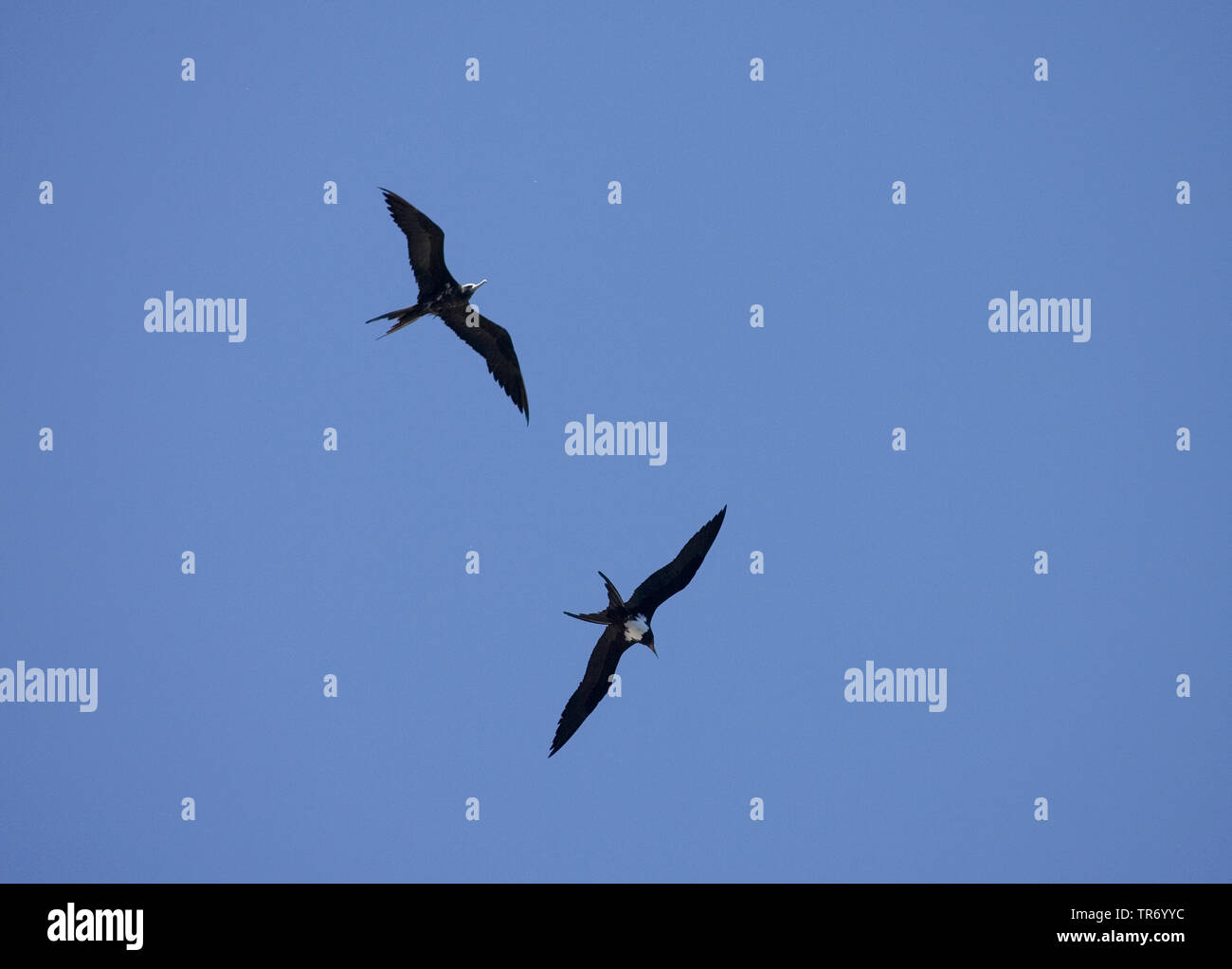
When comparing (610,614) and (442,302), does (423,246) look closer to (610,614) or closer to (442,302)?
(442,302)

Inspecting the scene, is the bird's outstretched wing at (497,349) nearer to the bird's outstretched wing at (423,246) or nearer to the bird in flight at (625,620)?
the bird's outstretched wing at (423,246)

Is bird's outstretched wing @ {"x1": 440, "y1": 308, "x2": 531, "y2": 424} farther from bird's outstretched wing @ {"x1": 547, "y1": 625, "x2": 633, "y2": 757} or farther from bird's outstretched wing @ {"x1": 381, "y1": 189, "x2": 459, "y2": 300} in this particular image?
bird's outstretched wing @ {"x1": 547, "y1": 625, "x2": 633, "y2": 757}

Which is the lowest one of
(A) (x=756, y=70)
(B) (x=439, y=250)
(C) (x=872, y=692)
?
(C) (x=872, y=692)

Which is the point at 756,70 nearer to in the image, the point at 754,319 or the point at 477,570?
the point at 754,319

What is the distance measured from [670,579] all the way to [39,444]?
10.4 metres

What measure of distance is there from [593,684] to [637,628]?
3.39 ft

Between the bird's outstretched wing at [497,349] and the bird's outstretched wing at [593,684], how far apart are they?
3007 mm

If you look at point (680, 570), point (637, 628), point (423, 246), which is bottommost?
point (637, 628)

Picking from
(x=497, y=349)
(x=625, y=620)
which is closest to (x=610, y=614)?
(x=625, y=620)

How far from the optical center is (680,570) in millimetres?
15016

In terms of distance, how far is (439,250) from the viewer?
51.1ft
